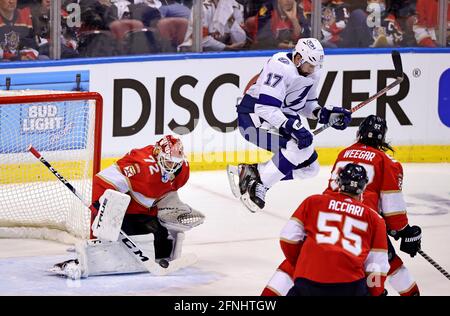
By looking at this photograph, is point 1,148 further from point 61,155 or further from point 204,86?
point 204,86

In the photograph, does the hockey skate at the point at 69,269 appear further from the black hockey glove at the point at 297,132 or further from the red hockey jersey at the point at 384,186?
the black hockey glove at the point at 297,132

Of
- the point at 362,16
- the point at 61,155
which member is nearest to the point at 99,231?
the point at 61,155

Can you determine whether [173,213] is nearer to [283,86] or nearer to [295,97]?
[283,86]

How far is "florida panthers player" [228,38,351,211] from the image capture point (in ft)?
24.2

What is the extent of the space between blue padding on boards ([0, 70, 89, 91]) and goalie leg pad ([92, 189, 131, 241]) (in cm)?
243

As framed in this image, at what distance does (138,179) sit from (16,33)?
8.50 feet

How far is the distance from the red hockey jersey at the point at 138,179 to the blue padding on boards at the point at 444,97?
3888 mm

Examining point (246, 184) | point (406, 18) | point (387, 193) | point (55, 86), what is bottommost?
point (246, 184)

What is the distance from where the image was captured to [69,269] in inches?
241

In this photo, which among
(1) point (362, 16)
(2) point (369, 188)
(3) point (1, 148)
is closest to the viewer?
(2) point (369, 188)

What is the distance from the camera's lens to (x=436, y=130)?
31.8ft

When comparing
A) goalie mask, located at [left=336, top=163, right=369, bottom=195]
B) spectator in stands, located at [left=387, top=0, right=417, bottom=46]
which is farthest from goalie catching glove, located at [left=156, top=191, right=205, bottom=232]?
spectator in stands, located at [left=387, top=0, right=417, bottom=46]

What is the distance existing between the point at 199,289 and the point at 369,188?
1.07 metres

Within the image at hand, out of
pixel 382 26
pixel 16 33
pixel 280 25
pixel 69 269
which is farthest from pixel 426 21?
pixel 69 269
